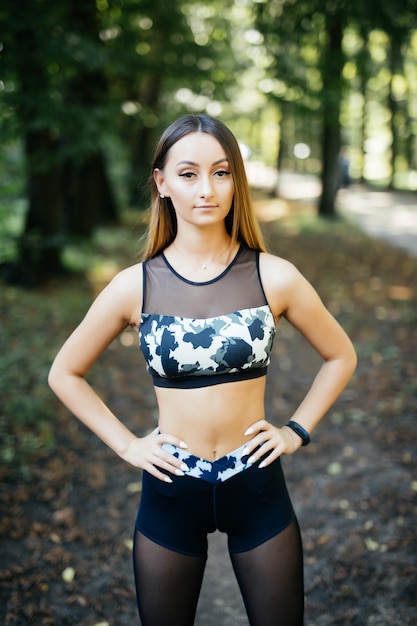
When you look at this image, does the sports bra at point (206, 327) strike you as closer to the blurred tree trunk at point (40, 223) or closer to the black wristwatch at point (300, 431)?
the black wristwatch at point (300, 431)

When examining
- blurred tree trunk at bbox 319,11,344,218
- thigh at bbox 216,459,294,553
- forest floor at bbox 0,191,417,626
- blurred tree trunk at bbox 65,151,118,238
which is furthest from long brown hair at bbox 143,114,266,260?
blurred tree trunk at bbox 65,151,118,238

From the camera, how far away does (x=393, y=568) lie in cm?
381

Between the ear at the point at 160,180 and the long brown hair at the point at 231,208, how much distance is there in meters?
0.02

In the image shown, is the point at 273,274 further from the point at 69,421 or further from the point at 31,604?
the point at 69,421

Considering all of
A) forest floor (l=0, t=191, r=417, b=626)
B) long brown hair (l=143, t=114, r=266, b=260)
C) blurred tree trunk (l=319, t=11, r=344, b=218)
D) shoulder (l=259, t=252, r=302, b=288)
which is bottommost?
forest floor (l=0, t=191, r=417, b=626)

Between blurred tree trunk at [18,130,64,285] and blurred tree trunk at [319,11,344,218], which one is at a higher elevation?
blurred tree trunk at [319,11,344,218]

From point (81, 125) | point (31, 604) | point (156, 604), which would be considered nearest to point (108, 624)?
point (31, 604)

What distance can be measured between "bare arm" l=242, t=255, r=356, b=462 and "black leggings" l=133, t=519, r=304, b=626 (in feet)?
1.19

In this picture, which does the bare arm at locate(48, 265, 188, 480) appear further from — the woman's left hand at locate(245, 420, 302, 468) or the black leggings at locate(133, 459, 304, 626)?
the woman's left hand at locate(245, 420, 302, 468)

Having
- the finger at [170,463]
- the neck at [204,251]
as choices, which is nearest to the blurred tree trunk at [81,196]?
the neck at [204,251]

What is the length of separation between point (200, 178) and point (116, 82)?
16.1m

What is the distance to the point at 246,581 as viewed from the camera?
2.15 meters

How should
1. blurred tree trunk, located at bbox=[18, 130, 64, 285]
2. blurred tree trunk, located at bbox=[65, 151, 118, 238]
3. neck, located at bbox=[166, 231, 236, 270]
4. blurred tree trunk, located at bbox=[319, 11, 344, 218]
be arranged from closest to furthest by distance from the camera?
1. neck, located at bbox=[166, 231, 236, 270]
2. blurred tree trunk, located at bbox=[18, 130, 64, 285]
3. blurred tree trunk, located at bbox=[65, 151, 118, 238]
4. blurred tree trunk, located at bbox=[319, 11, 344, 218]

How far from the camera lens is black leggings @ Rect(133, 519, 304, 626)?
2.12 meters
